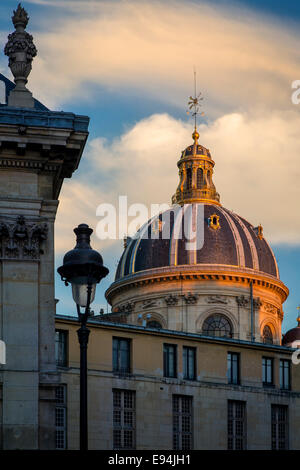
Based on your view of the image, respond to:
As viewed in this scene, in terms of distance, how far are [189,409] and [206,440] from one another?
2192 mm

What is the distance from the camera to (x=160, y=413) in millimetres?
73750

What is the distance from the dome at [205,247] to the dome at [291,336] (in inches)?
256

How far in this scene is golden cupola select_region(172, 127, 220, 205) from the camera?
124 metres

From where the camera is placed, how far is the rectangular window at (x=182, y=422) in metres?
74.2

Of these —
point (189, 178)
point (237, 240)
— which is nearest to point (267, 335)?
point (237, 240)

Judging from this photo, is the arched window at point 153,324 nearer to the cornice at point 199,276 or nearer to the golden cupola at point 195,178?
the cornice at point 199,276

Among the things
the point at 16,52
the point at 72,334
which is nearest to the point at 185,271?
the point at 72,334

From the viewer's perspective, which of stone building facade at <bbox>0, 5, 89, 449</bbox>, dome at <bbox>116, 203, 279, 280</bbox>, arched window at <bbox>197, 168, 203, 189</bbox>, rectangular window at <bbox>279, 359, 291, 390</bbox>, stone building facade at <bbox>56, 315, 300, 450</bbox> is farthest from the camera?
arched window at <bbox>197, 168, 203, 189</bbox>

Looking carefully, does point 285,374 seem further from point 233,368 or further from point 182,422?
point 182,422

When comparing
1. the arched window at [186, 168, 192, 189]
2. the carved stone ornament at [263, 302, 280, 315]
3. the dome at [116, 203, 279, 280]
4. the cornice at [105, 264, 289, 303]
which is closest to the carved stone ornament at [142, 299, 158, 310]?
the cornice at [105, 264, 289, 303]

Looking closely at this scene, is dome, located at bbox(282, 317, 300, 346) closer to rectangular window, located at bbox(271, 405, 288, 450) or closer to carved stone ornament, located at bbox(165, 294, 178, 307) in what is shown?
carved stone ornament, located at bbox(165, 294, 178, 307)

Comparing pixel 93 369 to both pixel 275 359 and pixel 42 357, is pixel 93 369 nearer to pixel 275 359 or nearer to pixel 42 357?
pixel 275 359
